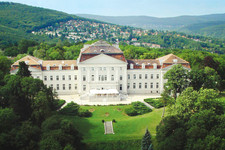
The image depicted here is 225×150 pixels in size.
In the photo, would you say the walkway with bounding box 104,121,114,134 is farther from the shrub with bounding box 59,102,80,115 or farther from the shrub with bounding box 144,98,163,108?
the shrub with bounding box 144,98,163,108

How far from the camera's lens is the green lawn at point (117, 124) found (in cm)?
3941

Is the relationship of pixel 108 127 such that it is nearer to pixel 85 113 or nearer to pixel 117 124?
pixel 117 124

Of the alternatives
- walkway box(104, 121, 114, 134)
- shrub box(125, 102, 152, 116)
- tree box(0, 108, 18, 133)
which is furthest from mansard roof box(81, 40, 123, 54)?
tree box(0, 108, 18, 133)

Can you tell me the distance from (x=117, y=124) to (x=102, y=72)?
21938mm

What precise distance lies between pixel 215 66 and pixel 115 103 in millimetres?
31466

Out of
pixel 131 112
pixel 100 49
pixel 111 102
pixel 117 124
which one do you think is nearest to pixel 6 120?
pixel 117 124

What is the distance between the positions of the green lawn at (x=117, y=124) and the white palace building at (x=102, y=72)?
1076 centimetres

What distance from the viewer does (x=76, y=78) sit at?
216 ft

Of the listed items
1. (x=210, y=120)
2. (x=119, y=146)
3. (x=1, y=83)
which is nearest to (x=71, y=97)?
(x=1, y=83)

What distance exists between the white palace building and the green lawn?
10763mm

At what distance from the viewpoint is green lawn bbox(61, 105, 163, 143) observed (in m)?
39.4

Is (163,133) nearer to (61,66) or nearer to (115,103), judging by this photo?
(115,103)

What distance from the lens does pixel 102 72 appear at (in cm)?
6406

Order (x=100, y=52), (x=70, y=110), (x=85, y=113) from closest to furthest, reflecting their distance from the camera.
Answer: (x=85, y=113) < (x=70, y=110) < (x=100, y=52)
